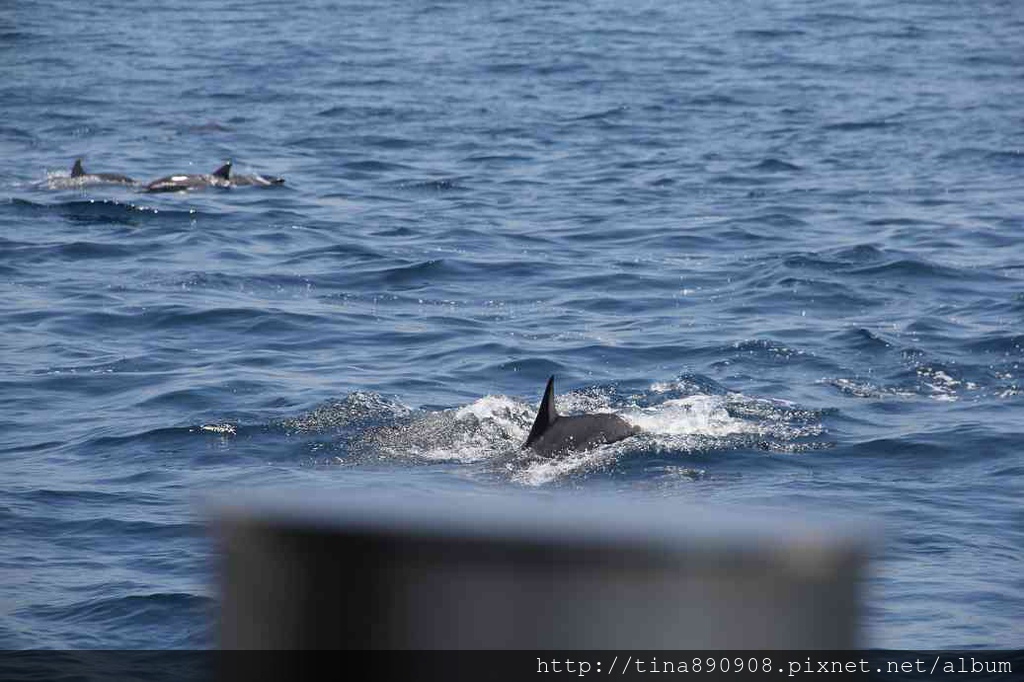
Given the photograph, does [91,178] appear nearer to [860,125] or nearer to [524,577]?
[860,125]

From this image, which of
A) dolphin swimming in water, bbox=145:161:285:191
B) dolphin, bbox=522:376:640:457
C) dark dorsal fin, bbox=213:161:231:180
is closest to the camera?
dolphin, bbox=522:376:640:457

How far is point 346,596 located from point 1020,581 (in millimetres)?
8326

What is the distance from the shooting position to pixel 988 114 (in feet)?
98.5

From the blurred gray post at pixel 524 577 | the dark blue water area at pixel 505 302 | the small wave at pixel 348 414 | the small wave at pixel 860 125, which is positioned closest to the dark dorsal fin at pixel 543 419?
the dark blue water area at pixel 505 302

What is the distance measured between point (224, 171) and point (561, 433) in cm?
1389

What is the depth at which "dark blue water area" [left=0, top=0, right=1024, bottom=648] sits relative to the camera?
33.5 feet

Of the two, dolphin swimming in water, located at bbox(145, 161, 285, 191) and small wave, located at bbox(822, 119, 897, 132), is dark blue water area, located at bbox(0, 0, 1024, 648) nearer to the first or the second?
small wave, located at bbox(822, 119, 897, 132)

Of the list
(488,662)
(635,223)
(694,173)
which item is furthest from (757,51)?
(488,662)

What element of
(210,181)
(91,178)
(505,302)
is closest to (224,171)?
(210,181)

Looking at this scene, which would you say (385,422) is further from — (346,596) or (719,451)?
(346,596)

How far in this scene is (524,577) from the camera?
1.30 m

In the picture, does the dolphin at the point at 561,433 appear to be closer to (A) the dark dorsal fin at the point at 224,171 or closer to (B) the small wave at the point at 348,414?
(B) the small wave at the point at 348,414

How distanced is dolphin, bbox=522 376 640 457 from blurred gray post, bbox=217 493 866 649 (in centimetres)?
962

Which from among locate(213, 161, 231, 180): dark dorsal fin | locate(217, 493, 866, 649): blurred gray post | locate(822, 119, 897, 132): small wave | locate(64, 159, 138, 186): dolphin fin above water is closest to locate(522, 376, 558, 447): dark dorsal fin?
locate(217, 493, 866, 649): blurred gray post
